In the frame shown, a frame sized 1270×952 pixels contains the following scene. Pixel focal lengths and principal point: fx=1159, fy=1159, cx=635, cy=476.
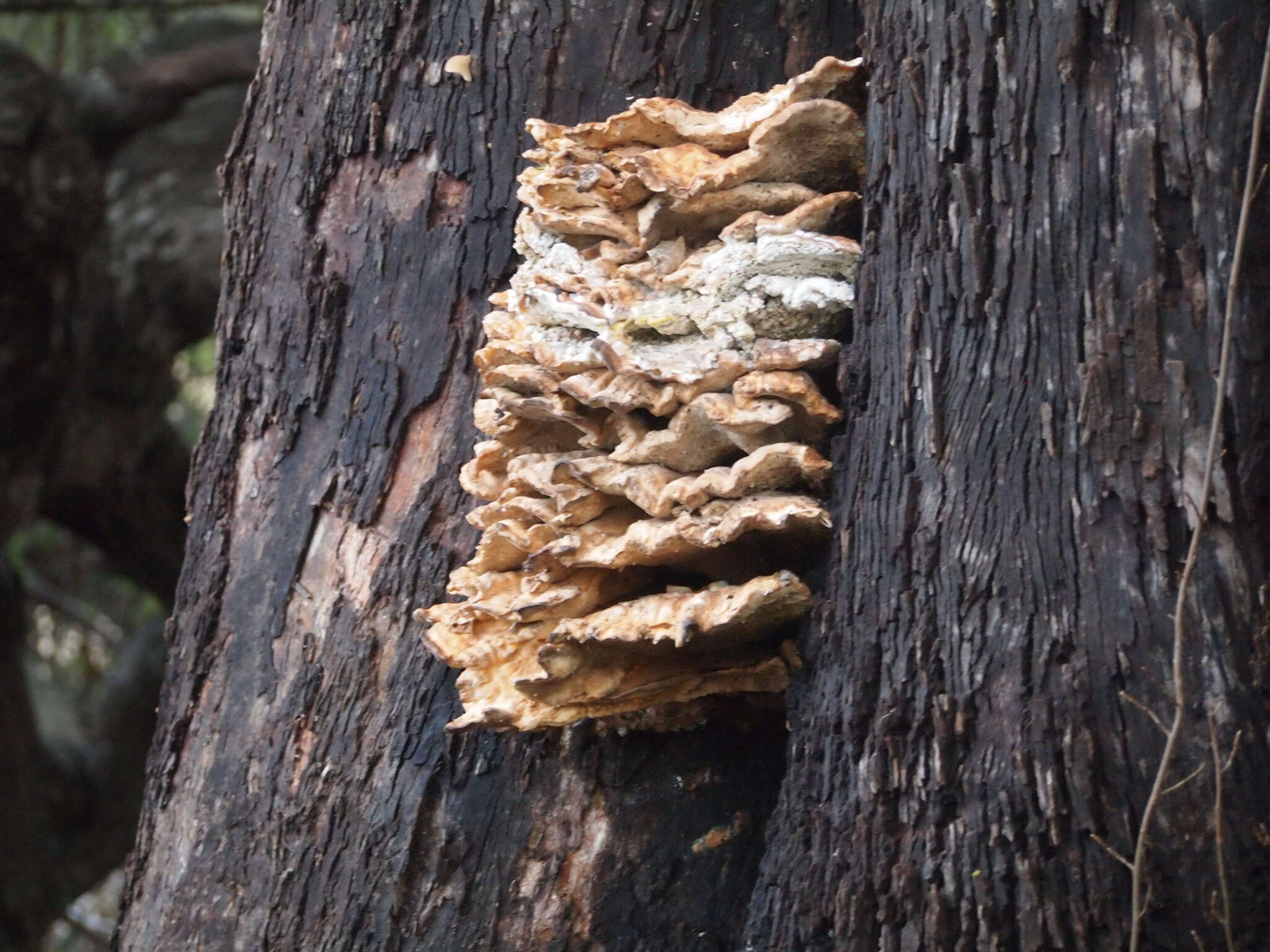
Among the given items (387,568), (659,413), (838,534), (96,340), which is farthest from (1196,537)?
(96,340)

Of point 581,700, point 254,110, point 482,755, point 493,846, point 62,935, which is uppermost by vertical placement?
point 254,110

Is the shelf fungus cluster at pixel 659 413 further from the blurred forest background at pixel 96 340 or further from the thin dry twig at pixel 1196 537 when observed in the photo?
the blurred forest background at pixel 96 340

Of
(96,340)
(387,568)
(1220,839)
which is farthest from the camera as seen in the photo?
(96,340)

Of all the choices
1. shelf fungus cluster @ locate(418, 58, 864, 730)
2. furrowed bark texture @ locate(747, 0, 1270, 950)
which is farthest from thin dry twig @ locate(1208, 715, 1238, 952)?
shelf fungus cluster @ locate(418, 58, 864, 730)

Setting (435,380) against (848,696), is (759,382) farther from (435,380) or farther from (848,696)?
(435,380)

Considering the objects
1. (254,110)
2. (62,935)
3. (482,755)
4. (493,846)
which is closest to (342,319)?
(254,110)

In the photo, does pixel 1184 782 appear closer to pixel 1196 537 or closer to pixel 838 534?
pixel 1196 537

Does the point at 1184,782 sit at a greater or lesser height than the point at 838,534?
lesser
